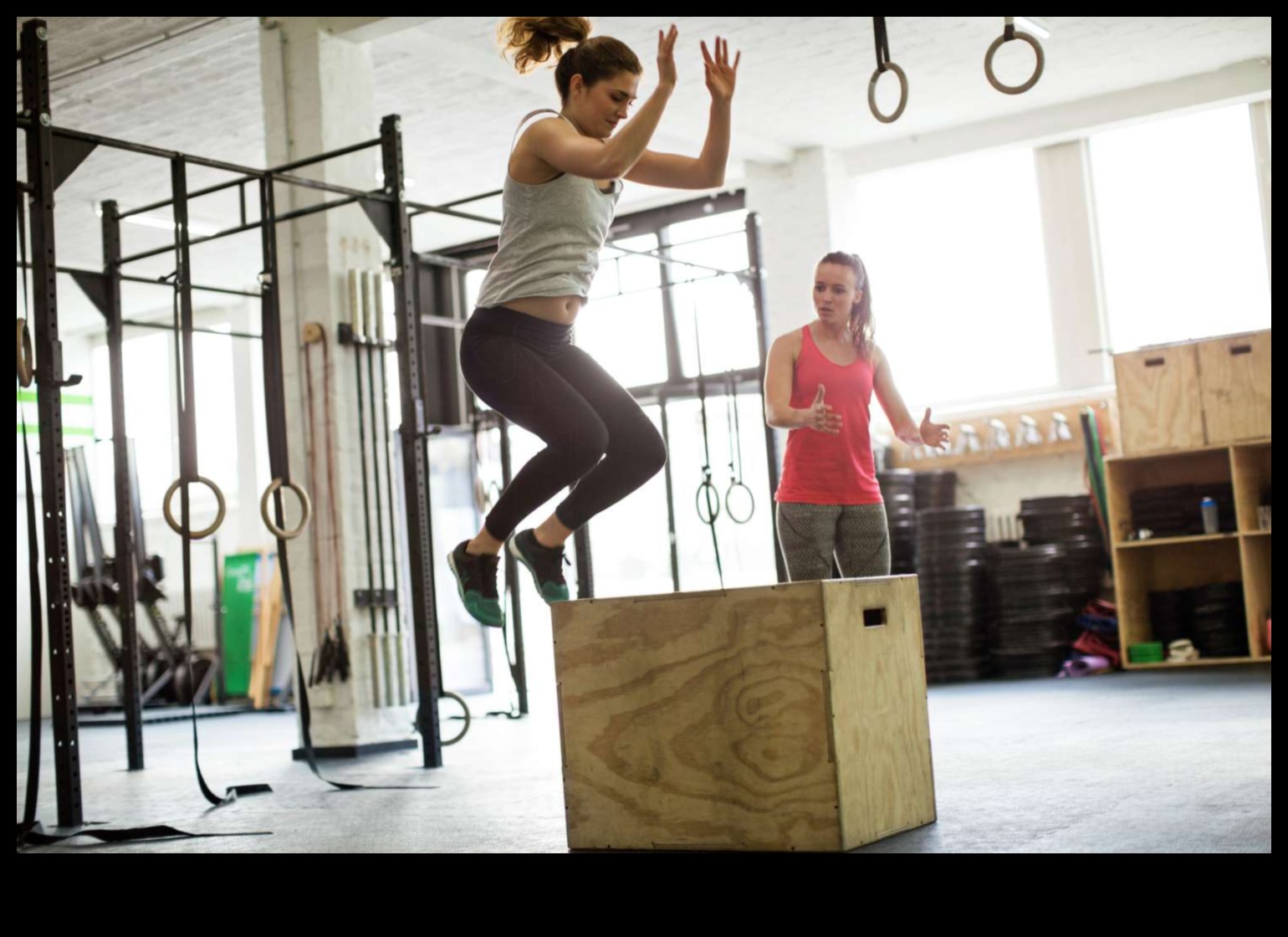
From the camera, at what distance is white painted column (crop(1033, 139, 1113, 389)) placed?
955 centimetres

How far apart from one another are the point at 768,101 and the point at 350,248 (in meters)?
3.47

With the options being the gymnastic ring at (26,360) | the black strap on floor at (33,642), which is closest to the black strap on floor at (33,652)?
the black strap on floor at (33,642)

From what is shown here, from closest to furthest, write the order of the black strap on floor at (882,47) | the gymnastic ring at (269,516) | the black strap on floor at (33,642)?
the black strap on floor at (33,642) < the black strap on floor at (882,47) < the gymnastic ring at (269,516)

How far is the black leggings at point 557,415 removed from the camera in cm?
291

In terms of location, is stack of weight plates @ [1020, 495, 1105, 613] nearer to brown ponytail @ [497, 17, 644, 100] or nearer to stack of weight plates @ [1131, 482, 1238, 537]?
stack of weight plates @ [1131, 482, 1238, 537]

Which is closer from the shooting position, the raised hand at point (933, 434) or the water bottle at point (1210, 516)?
the raised hand at point (933, 434)

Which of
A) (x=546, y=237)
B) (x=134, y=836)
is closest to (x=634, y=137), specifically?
(x=546, y=237)

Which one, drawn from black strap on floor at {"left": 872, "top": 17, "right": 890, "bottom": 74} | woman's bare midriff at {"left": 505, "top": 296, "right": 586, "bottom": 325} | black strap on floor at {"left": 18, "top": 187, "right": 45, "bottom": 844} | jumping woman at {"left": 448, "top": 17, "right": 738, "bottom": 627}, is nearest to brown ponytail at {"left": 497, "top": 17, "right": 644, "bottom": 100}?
jumping woman at {"left": 448, "top": 17, "right": 738, "bottom": 627}

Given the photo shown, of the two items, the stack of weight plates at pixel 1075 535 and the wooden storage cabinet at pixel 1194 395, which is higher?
the wooden storage cabinet at pixel 1194 395

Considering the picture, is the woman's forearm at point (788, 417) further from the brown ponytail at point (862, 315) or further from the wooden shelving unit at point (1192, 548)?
the wooden shelving unit at point (1192, 548)

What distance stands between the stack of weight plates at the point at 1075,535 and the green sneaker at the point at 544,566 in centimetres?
622

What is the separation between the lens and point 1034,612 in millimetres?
8578
